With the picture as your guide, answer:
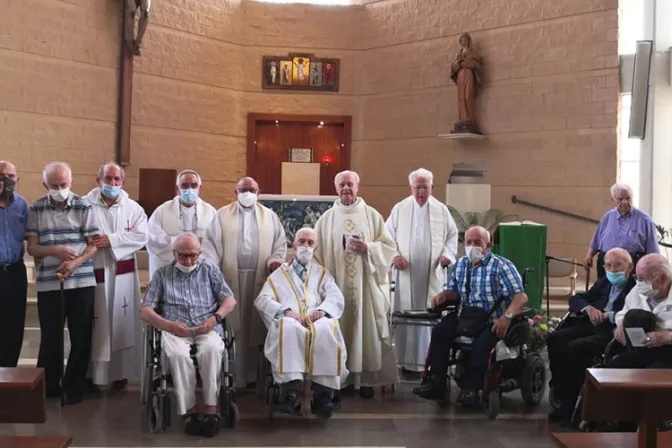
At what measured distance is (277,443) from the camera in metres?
4.33

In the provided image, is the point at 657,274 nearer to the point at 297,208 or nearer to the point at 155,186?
the point at 297,208

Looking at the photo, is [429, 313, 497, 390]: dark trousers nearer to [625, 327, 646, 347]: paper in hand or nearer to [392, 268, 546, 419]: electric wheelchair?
[392, 268, 546, 419]: electric wheelchair

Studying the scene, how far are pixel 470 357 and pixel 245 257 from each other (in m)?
1.73

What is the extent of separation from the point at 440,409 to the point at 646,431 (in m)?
2.43

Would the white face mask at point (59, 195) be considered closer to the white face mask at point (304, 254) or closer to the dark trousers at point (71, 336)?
the dark trousers at point (71, 336)

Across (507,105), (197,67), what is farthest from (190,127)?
(507,105)

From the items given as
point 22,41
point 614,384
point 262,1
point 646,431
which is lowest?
point 646,431

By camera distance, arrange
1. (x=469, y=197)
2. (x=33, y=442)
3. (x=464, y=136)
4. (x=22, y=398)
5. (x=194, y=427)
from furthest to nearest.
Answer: (x=464, y=136), (x=469, y=197), (x=194, y=427), (x=33, y=442), (x=22, y=398)

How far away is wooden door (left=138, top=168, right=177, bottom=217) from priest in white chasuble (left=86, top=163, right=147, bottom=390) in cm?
423

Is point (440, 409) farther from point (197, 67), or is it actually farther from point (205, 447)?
point (197, 67)

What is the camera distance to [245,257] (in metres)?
5.60

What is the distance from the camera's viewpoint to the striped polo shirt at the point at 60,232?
5.12 metres

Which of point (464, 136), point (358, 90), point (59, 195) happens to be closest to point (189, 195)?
point (59, 195)

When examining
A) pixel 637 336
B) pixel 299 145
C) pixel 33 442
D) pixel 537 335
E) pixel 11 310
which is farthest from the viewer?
pixel 299 145
